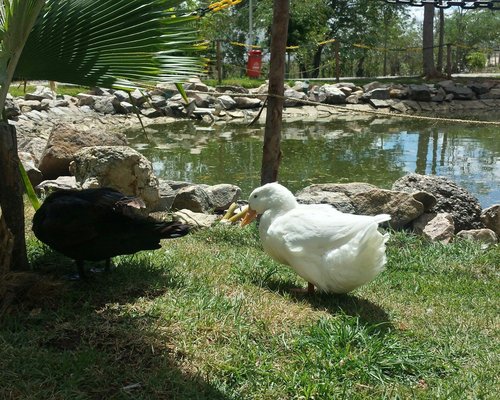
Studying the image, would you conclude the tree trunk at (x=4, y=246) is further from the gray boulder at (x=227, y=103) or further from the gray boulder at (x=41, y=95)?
the gray boulder at (x=227, y=103)

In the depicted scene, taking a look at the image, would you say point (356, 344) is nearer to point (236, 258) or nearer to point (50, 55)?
point (236, 258)

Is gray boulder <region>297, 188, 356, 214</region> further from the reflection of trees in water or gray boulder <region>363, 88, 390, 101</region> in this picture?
gray boulder <region>363, 88, 390, 101</region>

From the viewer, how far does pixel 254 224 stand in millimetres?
6203

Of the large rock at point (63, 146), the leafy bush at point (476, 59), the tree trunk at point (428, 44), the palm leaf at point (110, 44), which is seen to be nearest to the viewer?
the palm leaf at point (110, 44)

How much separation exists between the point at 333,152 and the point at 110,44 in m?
10.4

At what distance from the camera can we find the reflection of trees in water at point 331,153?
11.0 meters

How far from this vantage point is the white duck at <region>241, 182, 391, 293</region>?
3785 millimetres

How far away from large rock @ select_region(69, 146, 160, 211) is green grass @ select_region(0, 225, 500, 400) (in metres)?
2.00

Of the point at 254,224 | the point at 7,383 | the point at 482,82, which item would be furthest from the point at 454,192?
the point at 482,82

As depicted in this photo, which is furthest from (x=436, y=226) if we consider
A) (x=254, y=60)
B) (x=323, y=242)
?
(x=254, y=60)

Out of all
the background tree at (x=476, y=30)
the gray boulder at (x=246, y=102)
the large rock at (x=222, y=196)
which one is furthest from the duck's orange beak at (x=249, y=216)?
the background tree at (x=476, y=30)

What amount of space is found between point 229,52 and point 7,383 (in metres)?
28.9

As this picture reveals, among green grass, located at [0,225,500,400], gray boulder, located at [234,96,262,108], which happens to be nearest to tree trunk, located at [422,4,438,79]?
gray boulder, located at [234,96,262,108]

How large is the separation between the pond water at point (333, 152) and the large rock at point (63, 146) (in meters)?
2.21
